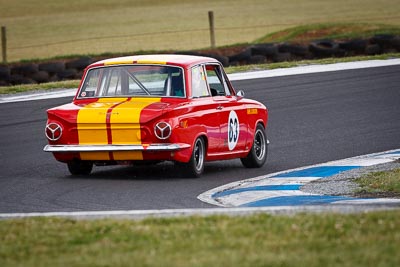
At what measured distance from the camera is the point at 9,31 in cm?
5378

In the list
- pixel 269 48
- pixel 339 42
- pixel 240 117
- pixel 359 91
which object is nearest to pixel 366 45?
pixel 339 42

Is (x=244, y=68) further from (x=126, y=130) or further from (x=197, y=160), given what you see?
(x=126, y=130)

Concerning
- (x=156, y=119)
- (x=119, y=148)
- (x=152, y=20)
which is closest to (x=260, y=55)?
(x=156, y=119)

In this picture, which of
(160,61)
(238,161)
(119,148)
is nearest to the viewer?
(119,148)

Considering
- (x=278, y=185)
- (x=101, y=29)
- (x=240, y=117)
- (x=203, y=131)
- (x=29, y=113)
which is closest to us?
(x=278, y=185)

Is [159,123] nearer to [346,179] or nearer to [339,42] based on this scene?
[346,179]

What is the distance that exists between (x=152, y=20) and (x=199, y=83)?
149 ft

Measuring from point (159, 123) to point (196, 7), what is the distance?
54.2 metres

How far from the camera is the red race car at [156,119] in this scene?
11570 mm

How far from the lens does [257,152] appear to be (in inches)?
533

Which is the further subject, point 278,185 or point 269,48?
point 269,48

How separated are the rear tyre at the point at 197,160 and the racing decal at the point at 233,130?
1.88ft

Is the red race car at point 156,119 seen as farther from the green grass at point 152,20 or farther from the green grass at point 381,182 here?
the green grass at point 152,20

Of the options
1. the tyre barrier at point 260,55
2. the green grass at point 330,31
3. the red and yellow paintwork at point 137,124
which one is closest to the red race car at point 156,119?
the red and yellow paintwork at point 137,124
